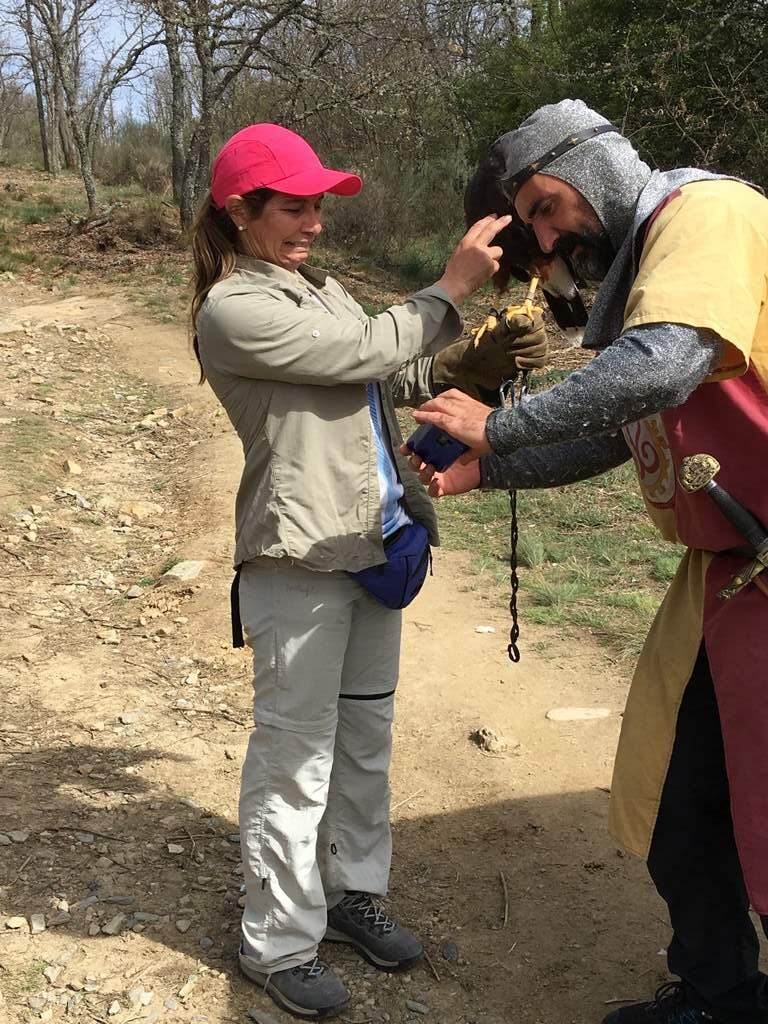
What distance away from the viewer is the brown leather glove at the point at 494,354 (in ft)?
7.64

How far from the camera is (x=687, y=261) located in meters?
1.68

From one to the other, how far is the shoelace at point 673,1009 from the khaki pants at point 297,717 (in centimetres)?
78

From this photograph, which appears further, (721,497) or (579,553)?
(579,553)

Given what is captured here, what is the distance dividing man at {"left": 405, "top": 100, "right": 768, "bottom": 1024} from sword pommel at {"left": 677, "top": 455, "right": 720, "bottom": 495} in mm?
36

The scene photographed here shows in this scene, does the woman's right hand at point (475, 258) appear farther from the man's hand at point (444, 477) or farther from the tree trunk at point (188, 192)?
the tree trunk at point (188, 192)

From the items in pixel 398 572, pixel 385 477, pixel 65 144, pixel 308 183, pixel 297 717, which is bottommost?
pixel 297 717

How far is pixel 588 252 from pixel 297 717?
118 centimetres

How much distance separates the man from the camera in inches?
66.4

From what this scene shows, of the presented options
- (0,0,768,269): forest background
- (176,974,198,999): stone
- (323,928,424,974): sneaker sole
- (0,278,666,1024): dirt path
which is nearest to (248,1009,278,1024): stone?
(0,278,666,1024): dirt path

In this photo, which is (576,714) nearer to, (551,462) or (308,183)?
(551,462)

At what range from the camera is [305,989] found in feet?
8.32

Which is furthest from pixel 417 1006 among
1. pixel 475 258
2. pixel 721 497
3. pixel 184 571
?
pixel 184 571

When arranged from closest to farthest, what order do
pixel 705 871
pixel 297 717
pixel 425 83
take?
pixel 705 871 < pixel 297 717 < pixel 425 83

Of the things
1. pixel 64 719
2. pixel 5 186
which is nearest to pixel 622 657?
pixel 64 719
